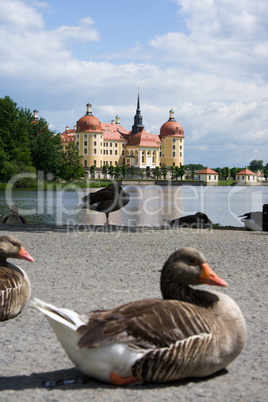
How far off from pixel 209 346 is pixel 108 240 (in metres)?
7.59

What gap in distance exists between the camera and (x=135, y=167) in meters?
136

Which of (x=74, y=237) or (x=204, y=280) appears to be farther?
(x=74, y=237)

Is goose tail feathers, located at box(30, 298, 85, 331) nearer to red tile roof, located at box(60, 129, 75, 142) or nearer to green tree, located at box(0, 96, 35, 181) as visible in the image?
green tree, located at box(0, 96, 35, 181)

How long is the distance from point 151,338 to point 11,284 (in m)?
2.12

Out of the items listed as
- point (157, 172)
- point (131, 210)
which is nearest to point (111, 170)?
point (157, 172)

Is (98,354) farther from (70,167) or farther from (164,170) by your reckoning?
(164,170)

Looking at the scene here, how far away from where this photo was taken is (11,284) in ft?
14.8

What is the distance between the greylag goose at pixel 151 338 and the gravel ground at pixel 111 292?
0.50 feet

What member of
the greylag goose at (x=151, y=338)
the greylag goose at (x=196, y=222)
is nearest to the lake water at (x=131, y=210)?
the greylag goose at (x=196, y=222)

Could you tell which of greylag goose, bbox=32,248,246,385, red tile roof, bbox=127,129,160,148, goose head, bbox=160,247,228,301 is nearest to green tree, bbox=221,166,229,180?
red tile roof, bbox=127,129,160,148

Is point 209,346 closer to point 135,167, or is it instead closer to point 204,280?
point 204,280

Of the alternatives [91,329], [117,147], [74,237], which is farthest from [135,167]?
[91,329]

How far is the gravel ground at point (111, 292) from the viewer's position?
3016 millimetres

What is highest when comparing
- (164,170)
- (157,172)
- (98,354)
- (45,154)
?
(164,170)
